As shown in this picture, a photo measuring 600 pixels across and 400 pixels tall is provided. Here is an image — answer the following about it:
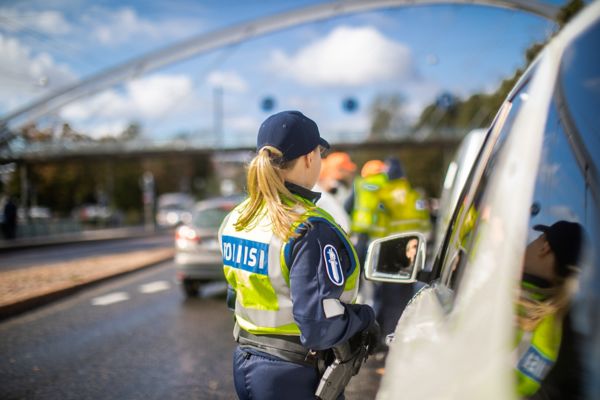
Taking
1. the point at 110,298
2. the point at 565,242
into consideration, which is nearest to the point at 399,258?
the point at 565,242

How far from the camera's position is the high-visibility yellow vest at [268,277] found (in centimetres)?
181

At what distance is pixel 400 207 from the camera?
569 centimetres

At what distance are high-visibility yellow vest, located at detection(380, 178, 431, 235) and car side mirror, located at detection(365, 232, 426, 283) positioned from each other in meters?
3.34

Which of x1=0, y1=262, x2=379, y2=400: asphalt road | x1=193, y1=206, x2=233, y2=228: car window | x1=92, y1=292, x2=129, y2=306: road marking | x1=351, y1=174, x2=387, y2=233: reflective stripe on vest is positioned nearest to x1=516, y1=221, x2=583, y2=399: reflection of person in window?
x1=0, y1=262, x2=379, y2=400: asphalt road

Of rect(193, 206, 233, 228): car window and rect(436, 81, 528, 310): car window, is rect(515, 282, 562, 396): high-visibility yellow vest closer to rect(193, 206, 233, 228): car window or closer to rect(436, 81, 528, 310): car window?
rect(436, 81, 528, 310): car window

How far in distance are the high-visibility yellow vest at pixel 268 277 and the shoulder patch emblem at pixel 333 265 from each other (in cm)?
9

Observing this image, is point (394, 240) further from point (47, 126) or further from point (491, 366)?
point (47, 126)

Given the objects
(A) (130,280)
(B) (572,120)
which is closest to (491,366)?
(B) (572,120)

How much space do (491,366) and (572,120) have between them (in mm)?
589

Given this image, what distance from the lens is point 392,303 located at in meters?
5.02

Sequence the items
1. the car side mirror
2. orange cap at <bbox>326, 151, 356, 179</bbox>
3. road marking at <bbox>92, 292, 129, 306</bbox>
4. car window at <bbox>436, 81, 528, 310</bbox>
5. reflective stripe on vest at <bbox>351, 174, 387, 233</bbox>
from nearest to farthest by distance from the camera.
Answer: car window at <bbox>436, 81, 528, 310</bbox>
the car side mirror
reflective stripe on vest at <bbox>351, 174, 387, 233</bbox>
orange cap at <bbox>326, 151, 356, 179</bbox>
road marking at <bbox>92, 292, 129, 306</bbox>

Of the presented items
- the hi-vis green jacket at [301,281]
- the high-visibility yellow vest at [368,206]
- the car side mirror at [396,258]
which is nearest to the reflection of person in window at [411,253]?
the car side mirror at [396,258]

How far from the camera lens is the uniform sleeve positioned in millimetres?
1688

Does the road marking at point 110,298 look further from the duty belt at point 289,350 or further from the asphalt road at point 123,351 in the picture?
the duty belt at point 289,350
